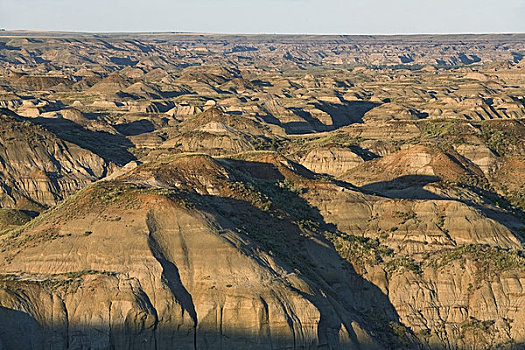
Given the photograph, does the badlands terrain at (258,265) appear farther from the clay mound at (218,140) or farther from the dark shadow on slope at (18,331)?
the clay mound at (218,140)

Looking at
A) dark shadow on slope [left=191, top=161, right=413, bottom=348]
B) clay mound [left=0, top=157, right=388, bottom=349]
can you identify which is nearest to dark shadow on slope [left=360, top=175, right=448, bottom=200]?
dark shadow on slope [left=191, top=161, right=413, bottom=348]

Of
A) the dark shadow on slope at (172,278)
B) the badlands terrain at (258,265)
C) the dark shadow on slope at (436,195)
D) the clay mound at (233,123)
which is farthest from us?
the clay mound at (233,123)

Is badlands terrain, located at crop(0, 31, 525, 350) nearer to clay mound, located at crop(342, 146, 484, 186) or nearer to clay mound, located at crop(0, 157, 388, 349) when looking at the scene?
clay mound, located at crop(0, 157, 388, 349)

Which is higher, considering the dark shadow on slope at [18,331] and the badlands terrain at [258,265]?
the badlands terrain at [258,265]

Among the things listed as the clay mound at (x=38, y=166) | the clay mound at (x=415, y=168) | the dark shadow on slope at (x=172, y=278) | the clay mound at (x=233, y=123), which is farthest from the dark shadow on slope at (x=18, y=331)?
the clay mound at (x=233, y=123)

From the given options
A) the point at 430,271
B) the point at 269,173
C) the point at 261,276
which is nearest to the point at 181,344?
the point at 261,276

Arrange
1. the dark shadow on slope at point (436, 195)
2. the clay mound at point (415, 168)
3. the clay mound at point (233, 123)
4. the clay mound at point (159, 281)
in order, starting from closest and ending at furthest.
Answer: the clay mound at point (159, 281) → the dark shadow on slope at point (436, 195) → the clay mound at point (415, 168) → the clay mound at point (233, 123)

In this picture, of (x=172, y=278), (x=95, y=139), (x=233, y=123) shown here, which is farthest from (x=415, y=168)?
(x=233, y=123)

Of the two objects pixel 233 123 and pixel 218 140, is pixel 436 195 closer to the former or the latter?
pixel 218 140
